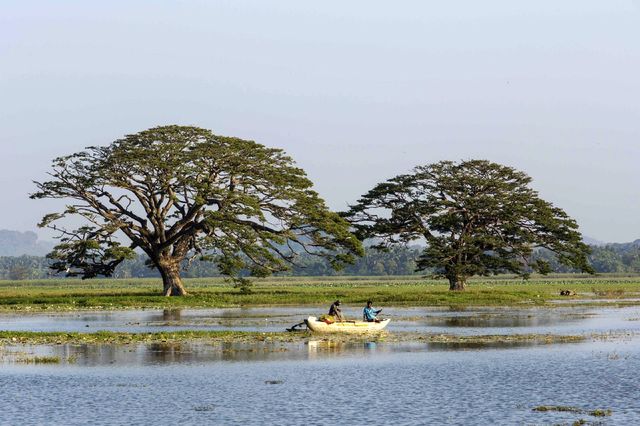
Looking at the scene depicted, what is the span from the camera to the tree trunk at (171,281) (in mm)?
84438

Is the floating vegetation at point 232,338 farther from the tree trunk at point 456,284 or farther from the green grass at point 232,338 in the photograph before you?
the tree trunk at point 456,284

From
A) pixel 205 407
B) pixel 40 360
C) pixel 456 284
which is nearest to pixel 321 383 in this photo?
pixel 205 407

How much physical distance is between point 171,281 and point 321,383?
52.1 m

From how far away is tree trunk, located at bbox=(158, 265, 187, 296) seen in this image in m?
84.4

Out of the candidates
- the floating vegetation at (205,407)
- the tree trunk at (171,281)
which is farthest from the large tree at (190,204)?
the floating vegetation at (205,407)

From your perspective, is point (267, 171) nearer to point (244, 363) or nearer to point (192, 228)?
point (192, 228)

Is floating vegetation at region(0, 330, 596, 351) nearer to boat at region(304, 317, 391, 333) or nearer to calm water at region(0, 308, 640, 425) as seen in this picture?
boat at region(304, 317, 391, 333)

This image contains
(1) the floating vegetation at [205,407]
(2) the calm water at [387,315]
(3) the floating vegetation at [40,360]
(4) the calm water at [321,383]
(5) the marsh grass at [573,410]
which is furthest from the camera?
(2) the calm water at [387,315]

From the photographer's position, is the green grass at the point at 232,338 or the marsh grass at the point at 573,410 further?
the green grass at the point at 232,338

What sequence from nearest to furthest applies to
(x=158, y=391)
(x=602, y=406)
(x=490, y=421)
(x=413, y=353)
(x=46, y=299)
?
(x=490, y=421) < (x=602, y=406) < (x=158, y=391) < (x=413, y=353) < (x=46, y=299)

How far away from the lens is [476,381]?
34.0 metres

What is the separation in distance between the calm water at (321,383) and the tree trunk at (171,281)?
3809 centimetres

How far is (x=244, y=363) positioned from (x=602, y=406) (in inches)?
585

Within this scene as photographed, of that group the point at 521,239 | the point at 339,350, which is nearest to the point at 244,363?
the point at 339,350
